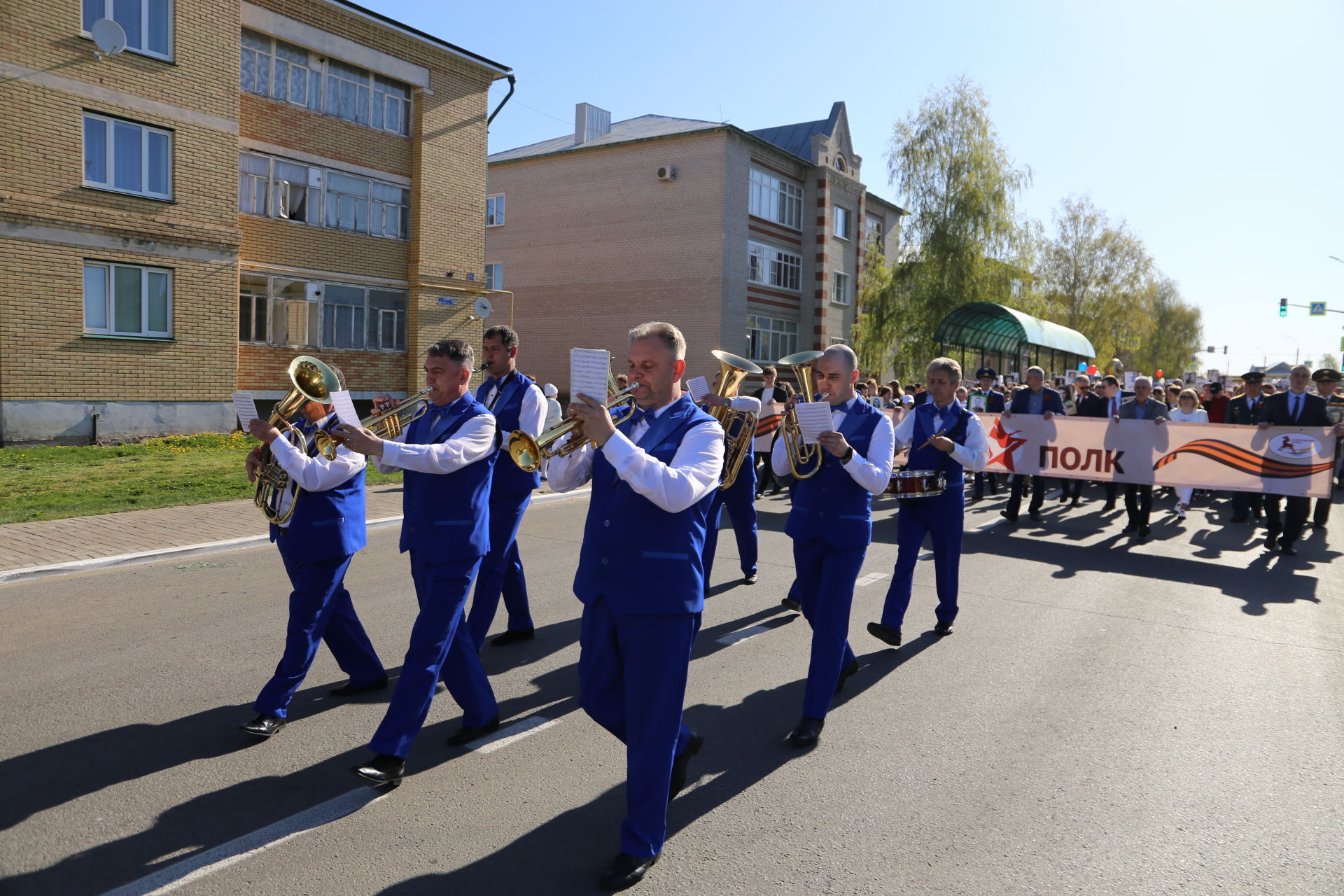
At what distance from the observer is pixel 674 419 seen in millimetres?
3459

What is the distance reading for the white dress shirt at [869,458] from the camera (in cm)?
480

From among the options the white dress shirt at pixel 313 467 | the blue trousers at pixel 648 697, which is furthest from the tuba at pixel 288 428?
the blue trousers at pixel 648 697

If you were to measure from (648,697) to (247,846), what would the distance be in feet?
5.52

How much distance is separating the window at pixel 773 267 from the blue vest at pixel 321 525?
30.3m

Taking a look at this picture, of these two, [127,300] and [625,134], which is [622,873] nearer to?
[127,300]

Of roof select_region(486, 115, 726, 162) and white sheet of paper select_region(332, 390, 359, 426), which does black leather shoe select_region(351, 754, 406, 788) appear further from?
roof select_region(486, 115, 726, 162)

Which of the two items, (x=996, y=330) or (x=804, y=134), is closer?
(x=996, y=330)

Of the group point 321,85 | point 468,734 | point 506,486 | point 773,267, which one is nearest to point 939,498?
point 506,486

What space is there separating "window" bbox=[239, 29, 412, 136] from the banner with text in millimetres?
16769

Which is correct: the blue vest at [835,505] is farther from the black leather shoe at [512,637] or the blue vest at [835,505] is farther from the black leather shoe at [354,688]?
the black leather shoe at [354,688]

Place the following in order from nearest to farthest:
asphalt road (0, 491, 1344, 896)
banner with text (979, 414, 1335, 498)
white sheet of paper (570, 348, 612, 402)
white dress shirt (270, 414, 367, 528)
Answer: white sheet of paper (570, 348, 612, 402)
asphalt road (0, 491, 1344, 896)
white dress shirt (270, 414, 367, 528)
banner with text (979, 414, 1335, 498)

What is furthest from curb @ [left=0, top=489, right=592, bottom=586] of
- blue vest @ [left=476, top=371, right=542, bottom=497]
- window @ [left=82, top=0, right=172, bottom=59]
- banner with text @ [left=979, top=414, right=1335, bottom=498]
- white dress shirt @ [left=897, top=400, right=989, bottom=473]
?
window @ [left=82, top=0, right=172, bottom=59]

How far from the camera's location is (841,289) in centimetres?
3934

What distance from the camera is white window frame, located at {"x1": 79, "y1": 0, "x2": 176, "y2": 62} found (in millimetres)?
16594
